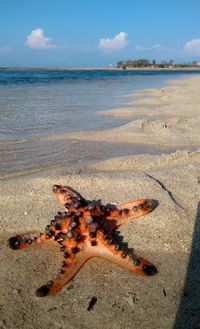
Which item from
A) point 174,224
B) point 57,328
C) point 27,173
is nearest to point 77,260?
point 57,328

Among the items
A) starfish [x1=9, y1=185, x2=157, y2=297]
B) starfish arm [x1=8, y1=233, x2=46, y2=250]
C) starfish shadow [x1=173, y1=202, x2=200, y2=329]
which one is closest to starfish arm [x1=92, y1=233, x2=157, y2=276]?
starfish [x1=9, y1=185, x2=157, y2=297]

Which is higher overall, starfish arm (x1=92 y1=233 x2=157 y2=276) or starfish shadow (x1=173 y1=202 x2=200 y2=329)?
starfish arm (x1=92 y1=233 x2=157 y2=276)

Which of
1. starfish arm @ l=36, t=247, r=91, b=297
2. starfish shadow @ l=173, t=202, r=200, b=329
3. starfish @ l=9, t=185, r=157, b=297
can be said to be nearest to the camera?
starfish shadow @ l=173, t=202, r=200, b=329

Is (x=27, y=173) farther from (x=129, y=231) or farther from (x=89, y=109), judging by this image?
(x=89, y=109)

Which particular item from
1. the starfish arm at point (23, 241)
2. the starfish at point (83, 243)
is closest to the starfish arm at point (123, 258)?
the starfish at point (83, 243)

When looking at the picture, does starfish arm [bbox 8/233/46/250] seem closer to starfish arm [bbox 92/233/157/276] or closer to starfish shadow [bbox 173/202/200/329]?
starfish arm [bbox 92/233/157/276]

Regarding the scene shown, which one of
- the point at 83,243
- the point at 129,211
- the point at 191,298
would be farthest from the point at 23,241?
the point at 191,298

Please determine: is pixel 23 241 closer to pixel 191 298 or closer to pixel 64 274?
pixel 64 274
